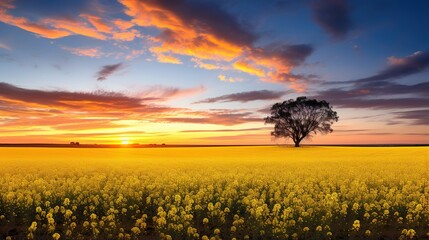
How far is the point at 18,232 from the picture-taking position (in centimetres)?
1152

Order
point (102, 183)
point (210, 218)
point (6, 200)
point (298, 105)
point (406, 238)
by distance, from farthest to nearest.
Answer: point (298, 105)
point (102, 183)
point (6, 200)
point (210, 218)
point (406, 238)

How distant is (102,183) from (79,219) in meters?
4.14

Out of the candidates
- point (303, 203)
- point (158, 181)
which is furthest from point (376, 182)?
point (158, 181)

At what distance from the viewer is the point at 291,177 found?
19062mm

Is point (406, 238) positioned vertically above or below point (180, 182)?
below

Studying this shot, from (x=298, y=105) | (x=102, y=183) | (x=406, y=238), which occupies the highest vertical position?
(x=298, y=105)

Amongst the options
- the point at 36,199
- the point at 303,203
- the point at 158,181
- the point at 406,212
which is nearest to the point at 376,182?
the point at 406,212

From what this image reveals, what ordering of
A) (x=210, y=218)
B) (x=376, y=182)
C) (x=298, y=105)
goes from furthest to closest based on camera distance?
(x=298, y=105)
(x=376, y=182)
(x=210, y=218)

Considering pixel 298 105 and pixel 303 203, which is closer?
pixel 303 203

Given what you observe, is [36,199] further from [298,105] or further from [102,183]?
[298,105]

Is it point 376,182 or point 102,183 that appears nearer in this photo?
point 102,183

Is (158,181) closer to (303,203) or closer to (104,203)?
(104,203)

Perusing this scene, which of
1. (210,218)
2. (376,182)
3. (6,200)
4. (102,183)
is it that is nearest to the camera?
(210,218)

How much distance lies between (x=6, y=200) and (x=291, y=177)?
11295 mm
